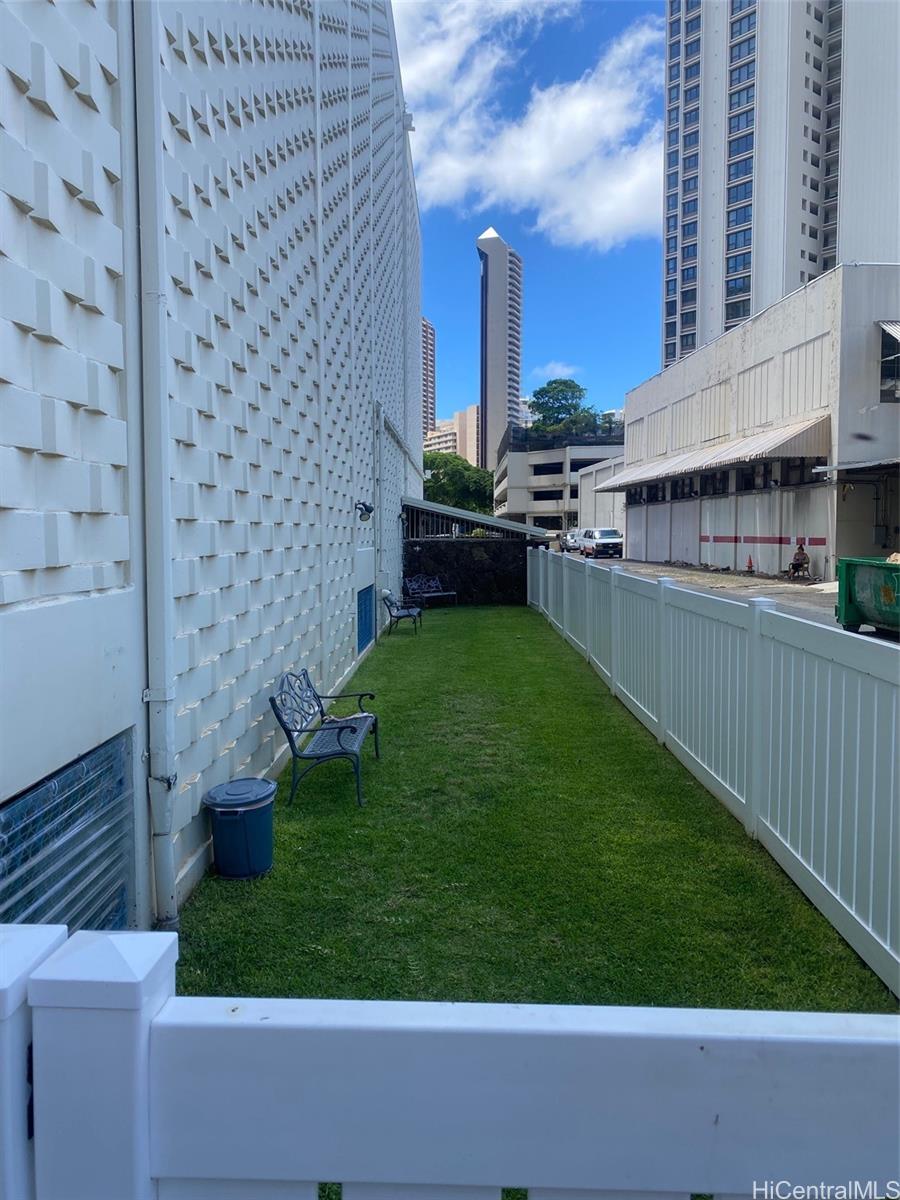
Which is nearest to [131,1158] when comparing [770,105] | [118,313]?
[118,313]

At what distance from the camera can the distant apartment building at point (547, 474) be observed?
280ft

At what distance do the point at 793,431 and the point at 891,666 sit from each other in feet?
78.9

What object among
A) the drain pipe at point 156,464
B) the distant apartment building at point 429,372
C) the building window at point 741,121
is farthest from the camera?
the distant apartment building at point 429,372

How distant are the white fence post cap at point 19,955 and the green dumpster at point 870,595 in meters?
12.2

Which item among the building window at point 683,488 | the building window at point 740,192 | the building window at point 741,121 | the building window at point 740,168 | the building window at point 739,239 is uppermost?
the building window at point 741,121

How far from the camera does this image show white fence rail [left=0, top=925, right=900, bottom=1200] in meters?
1.09

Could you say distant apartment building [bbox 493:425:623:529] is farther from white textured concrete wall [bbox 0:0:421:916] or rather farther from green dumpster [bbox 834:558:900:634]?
white textured concrete wall [bbox 0:0:421:916]

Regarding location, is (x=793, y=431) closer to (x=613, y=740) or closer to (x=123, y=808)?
(x=613, y=740)

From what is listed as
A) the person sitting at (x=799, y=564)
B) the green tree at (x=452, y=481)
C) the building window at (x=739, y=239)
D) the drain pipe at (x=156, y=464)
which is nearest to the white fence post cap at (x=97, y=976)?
the drain pipe at (x=156, y=464)

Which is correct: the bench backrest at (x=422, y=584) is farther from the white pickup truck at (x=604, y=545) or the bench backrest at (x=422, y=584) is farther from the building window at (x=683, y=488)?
the white pickup truck at (x=604, y=545)

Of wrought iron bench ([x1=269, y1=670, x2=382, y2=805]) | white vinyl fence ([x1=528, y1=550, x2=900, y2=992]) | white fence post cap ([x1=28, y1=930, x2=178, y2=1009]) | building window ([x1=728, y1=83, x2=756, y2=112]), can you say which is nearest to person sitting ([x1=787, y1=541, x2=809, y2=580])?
white vinyl fence ([x1=528, y1=550, x2=900, y2=992])

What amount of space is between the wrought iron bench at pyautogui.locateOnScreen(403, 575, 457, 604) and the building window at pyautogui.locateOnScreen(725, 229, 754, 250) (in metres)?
60.6

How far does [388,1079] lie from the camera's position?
1.11 metres

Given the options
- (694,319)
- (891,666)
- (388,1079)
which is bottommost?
(388,1079)
